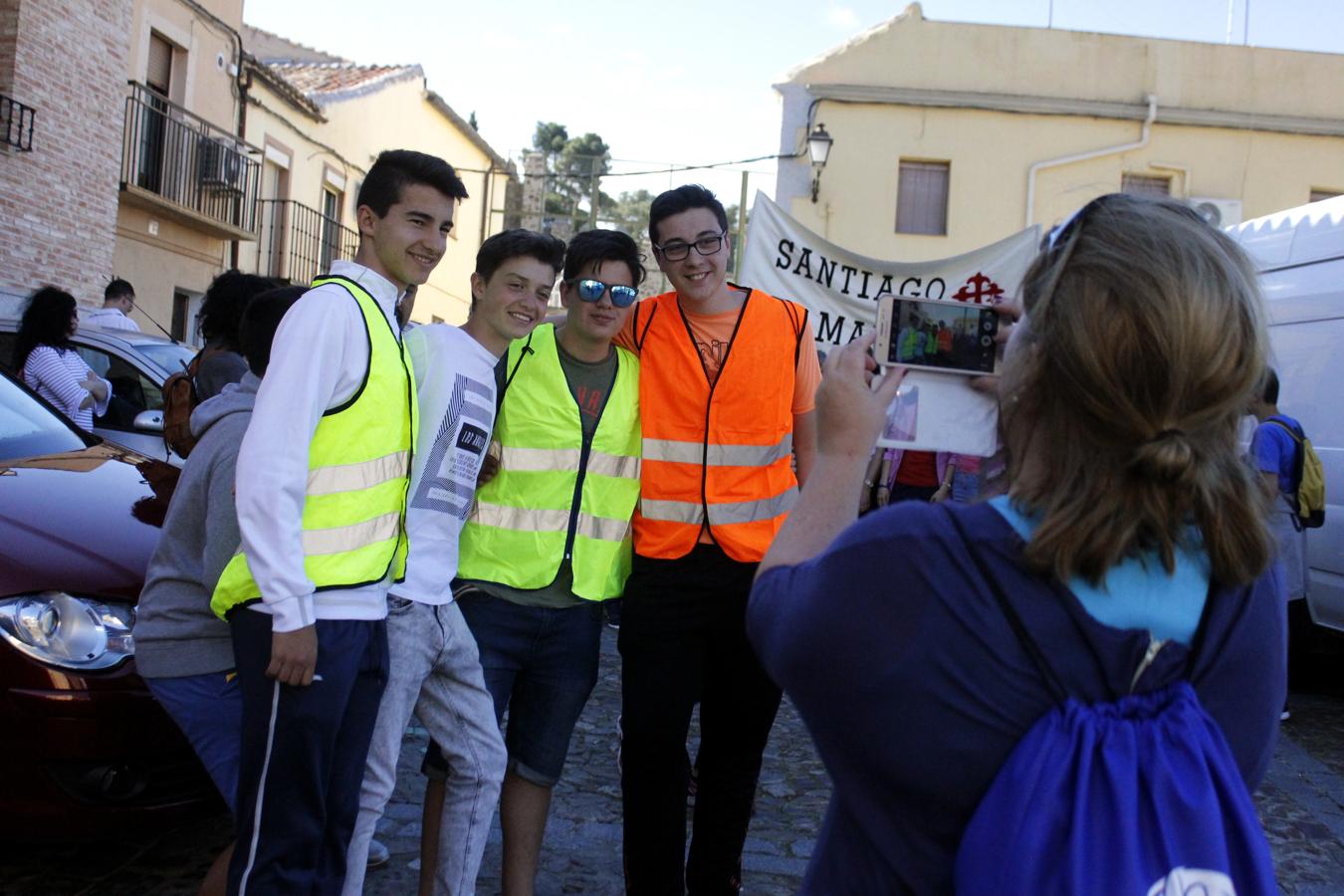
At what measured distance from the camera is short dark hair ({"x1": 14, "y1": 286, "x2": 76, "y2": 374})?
6.40 metres

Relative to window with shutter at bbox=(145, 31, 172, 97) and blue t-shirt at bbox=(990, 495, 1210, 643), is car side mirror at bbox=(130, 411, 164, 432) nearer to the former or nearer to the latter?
blue t-shirt at bbox=(990, 495, 1210, 643)

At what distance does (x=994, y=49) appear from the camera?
1777cm

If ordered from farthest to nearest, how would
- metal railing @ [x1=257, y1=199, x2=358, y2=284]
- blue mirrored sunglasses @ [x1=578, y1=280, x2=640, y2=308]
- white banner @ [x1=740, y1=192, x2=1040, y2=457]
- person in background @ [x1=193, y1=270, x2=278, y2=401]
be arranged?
metal railing @ [x1=257, y1=199, x2=358, y2=284], white banner @ [x1=740, y1=192, x2=1040, y2=457], person in background @ [x1=193, y1=270, x2=278, y2=401], blue mirrored sunglasses @ [x1=578, y1=280, x2=640, y2=308]

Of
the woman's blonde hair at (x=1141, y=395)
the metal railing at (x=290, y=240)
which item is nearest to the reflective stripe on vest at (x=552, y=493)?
the woman's blonde hair at (x=1141, y=395)

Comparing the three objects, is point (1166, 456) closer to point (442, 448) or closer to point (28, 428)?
point (442, 448)

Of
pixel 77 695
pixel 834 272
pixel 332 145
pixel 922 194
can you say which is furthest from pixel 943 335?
pixel 332 145

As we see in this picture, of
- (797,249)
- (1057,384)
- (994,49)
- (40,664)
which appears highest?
(994,49)

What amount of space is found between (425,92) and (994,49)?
15.9 meters

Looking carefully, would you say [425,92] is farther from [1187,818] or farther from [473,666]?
[1187,818]

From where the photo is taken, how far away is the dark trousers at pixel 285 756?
234 cm

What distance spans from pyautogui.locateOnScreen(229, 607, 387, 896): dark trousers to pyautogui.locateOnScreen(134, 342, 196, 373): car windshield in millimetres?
5588

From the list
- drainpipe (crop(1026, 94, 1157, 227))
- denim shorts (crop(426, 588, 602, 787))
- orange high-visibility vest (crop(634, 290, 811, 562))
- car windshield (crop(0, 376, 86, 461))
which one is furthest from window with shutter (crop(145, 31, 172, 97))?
denim shorts (crop(426, 588, 602, 787))

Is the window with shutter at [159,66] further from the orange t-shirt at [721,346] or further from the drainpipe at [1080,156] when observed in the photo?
the orange t-shirt at [721,346]

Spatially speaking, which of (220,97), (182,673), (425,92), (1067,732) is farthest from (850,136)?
(1067,732)
